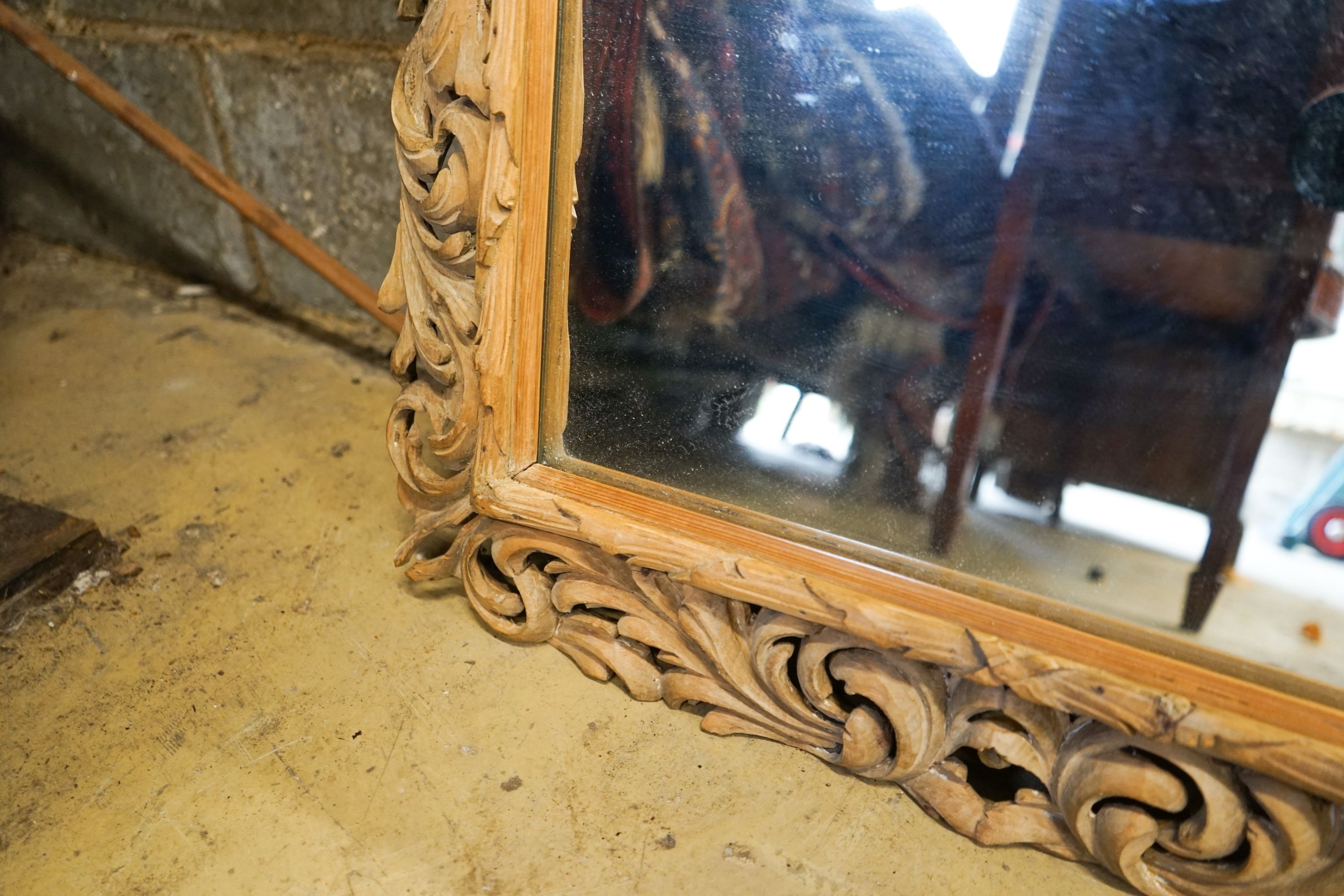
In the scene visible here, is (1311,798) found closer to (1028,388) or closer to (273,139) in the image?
(1028,388)

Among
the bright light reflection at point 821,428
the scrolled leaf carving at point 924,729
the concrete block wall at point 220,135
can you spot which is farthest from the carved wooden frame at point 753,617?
the concrete block wall at point 220,135

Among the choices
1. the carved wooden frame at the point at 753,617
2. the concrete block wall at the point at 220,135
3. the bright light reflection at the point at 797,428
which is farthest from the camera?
the concrete block wall at the point at 220,135

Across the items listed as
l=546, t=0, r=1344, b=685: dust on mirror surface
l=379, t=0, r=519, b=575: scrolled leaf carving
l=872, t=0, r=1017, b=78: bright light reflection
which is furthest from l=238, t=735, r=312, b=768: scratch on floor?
l=872, t=0, r=1017, b=78: bright light reflection

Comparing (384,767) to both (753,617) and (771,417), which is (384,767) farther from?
(771,417)

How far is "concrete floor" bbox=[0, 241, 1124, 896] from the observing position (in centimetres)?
72

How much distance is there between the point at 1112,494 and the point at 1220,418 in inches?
A: 4.4

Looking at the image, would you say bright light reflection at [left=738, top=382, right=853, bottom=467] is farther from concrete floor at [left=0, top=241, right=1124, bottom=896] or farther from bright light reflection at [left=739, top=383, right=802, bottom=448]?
concrete floor at [left=0, top=241, right=1124, bottom=896]

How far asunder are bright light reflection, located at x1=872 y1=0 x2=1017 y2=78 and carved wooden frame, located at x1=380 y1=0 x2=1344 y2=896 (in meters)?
0.34

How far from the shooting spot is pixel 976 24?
740mm

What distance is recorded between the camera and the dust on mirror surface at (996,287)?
67 centimetres

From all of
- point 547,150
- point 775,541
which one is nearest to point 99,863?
point 775,541

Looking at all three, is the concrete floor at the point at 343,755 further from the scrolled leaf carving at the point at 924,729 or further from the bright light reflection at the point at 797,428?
the bright light reflection at the point at 797,428

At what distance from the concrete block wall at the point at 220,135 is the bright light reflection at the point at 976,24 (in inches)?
36.0

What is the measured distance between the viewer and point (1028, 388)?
2.59ft
